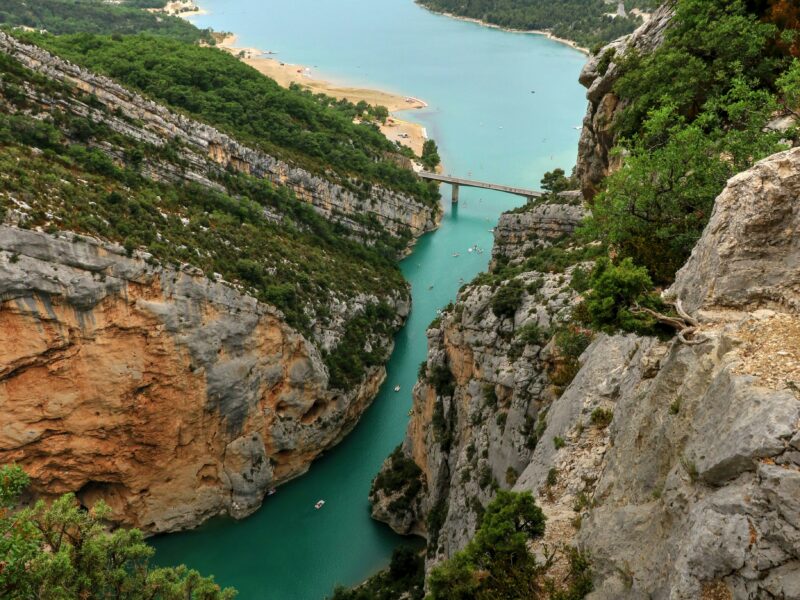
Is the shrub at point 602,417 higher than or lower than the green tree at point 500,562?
higher

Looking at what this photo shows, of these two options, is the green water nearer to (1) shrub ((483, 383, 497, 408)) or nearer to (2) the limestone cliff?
(2) the limestone cliff

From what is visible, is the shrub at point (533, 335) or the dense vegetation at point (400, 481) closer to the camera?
the shrub at point (533, 335)

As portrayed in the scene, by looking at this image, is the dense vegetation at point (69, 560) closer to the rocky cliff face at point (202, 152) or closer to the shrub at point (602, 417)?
the shrub at point (602, 417)

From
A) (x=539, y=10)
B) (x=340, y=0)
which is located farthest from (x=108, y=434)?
(x=340, y=0)

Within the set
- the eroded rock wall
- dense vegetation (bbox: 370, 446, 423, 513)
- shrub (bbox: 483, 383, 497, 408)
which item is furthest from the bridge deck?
the eroded rock wall

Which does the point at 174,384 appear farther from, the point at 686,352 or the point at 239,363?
the point at 686,352

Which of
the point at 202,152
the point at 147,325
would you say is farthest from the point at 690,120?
the point at 202,152

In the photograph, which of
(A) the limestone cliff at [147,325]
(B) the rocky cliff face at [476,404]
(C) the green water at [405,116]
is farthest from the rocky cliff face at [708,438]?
(A) the limestone cliff at [147,325]

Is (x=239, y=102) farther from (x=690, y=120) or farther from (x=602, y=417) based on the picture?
(x=602, y=417)
